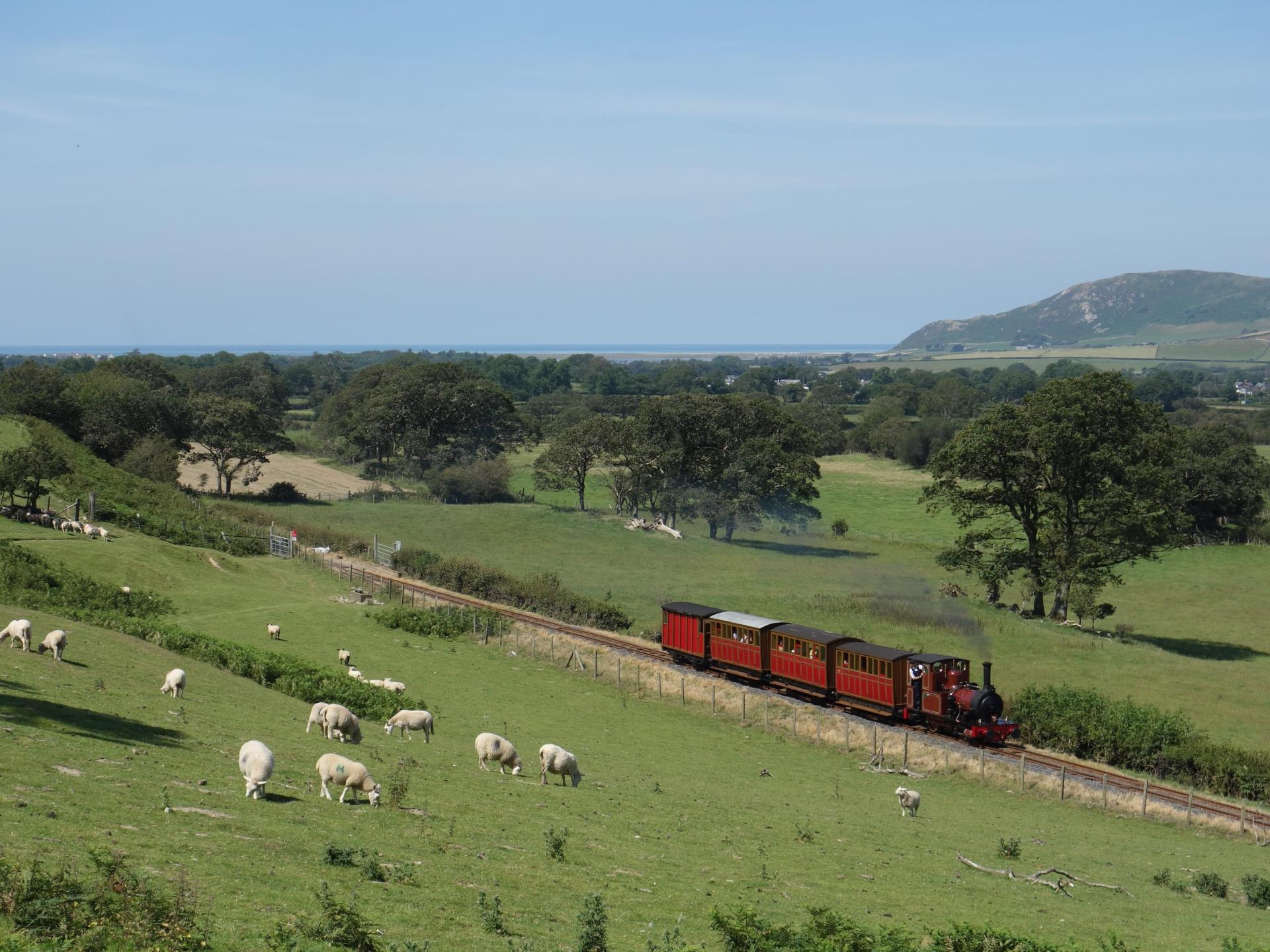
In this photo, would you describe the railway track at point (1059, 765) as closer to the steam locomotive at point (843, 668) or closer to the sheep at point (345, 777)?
the steam locomotive at point (843, 668)

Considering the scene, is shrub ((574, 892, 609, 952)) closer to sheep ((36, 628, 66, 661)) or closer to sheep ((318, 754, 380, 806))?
sheep ((318, 754, 380, 806))

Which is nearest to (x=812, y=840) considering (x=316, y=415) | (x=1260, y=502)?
(x=1260, y=502)

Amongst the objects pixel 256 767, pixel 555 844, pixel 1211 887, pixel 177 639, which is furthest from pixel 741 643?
pixel 256 767

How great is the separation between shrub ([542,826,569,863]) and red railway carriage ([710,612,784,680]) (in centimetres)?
2740

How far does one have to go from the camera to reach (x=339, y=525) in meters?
87.7

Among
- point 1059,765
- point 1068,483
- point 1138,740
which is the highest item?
point 1068,483

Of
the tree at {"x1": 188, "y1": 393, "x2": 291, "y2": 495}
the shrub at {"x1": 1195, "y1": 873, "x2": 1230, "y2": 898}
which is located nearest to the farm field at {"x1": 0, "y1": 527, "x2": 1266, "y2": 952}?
the shrub at {"x1": 1195, "y1": 873, "x2": 1230, "y2": 898}

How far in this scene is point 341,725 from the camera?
26781mm

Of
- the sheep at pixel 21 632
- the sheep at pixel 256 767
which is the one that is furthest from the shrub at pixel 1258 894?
the sheep at pixel 21 632

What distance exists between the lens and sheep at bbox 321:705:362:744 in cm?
2673

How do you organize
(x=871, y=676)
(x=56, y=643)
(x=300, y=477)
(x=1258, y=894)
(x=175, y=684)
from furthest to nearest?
(x=300, y=477), (x=871, y=676), (x=56, y=643), (x=175, y=684), (x=1258, y=894)

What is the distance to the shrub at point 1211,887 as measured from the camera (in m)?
24.7

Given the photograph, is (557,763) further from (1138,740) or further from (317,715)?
(1138,740)

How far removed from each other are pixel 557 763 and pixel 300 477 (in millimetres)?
104665
